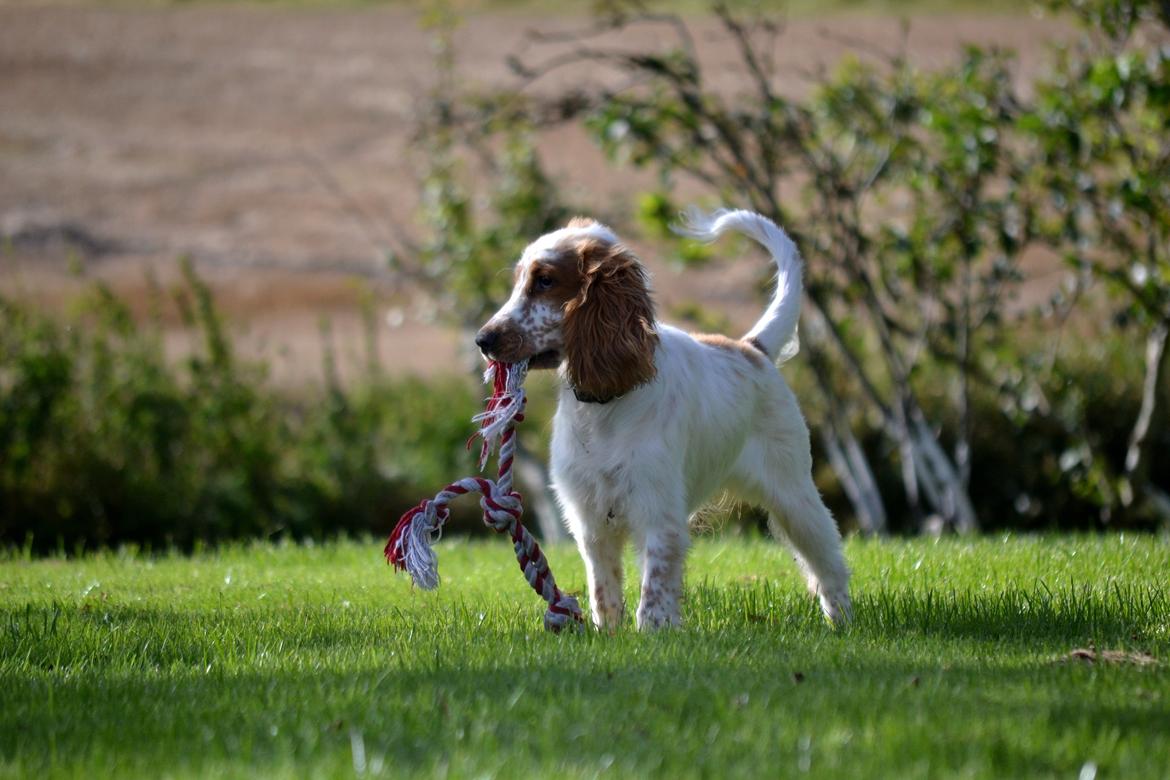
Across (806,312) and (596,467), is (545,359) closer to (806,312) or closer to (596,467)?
(596,467)

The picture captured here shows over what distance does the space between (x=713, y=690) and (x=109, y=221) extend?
20593mm

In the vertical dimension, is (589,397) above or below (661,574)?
above

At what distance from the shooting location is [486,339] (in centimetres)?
494

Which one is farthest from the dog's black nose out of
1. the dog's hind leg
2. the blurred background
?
the blurred background

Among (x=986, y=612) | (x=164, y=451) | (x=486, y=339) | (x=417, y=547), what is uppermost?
(x=486, y=339)

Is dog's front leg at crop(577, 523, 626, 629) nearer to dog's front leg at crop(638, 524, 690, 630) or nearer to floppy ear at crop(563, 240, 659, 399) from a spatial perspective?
dog's front leg at crop(638, 524, 690, 630)

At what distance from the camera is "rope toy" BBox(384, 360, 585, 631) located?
4.88 m

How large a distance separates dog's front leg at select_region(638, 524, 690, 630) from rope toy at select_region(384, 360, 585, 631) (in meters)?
0.25

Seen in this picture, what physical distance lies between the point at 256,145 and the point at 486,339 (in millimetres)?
21861

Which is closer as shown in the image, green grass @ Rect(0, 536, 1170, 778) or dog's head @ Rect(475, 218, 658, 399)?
green grass @ Rect(0, 536, 1170, 778)

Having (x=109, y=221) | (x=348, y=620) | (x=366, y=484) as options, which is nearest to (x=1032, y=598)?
(x=348, y=620)

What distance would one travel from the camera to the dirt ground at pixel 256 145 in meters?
20.2

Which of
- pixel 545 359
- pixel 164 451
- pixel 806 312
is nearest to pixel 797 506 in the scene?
pixel 545 359

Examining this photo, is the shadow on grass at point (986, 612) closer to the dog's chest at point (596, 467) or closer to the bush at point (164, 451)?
the dog's chest at point (596, 467)
